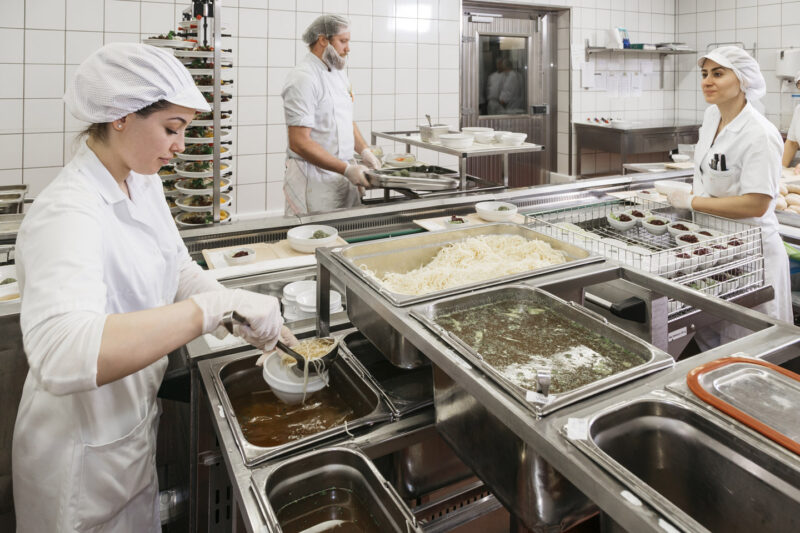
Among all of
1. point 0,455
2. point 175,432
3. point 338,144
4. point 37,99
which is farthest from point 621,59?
point 0,455

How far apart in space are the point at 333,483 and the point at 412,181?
225 centimetres

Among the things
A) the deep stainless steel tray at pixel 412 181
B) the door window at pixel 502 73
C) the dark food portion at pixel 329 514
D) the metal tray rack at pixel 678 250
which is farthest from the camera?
the door window at pixel 502 73

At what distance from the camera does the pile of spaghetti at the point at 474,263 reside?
1.50 m

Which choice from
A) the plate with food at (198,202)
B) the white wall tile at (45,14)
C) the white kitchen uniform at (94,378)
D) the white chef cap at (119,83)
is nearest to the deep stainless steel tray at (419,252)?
the white kitchen uniform at (94,378)

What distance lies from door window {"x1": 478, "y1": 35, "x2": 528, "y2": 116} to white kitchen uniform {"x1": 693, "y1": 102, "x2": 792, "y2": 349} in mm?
4051

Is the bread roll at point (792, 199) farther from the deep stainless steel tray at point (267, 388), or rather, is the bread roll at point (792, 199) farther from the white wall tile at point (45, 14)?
the white wall tile at point (45, 14)

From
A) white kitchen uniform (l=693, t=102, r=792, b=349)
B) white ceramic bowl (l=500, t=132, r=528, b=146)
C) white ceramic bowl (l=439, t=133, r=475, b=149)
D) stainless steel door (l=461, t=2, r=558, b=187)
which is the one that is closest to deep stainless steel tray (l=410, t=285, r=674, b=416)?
white kitchen uniform (l=693, t=102, r=792, b=349)

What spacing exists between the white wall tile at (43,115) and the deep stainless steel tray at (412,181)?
2.70m

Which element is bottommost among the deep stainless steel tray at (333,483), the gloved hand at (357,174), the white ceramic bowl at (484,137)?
the deep stainless steel tray at (333,483)

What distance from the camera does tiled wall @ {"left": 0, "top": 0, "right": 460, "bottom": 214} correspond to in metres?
4.10

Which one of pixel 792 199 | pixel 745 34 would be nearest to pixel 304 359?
pixel 792 199

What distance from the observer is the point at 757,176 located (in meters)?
2.36

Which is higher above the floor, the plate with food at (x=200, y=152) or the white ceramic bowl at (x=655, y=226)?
the plate with food at (x=200, y=152)

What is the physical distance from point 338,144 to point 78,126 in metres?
2.19
